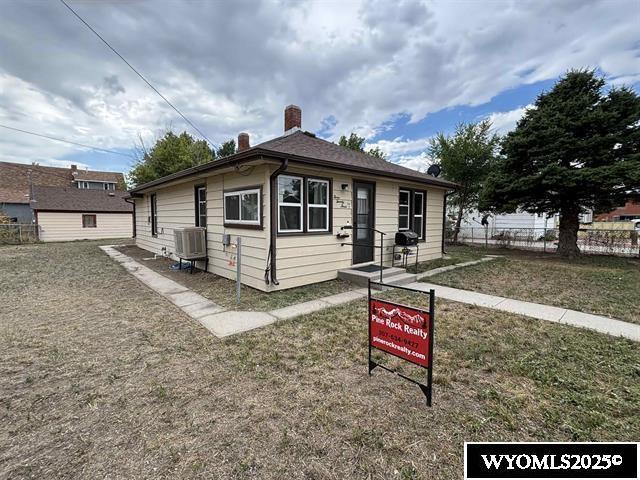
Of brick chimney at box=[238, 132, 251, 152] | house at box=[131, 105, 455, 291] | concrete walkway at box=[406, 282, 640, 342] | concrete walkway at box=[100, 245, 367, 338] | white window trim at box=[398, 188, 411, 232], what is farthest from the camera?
brick chimney at box=[238, 132, 251, 152]

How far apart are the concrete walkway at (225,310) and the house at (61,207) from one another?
648 inches

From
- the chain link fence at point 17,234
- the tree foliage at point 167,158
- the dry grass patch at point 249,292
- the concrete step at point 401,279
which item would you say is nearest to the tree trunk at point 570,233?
the concrete step at point 401,279

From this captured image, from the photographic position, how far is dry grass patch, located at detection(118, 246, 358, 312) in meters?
4.97

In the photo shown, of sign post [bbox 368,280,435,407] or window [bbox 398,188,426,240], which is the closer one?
sign post [bbox 368,280,435,407]

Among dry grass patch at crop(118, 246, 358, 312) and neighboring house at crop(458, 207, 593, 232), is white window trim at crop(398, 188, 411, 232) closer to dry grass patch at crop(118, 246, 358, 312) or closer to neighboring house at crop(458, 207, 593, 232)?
dry grass patch at crop(118, 246, 358, 312)

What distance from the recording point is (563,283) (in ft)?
21.1

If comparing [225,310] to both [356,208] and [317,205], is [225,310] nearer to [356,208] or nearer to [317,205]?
[317,205]

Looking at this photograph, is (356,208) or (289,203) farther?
(356,208)

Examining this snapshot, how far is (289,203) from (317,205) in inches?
28.7

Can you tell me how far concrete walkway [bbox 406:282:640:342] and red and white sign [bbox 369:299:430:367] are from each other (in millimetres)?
3162

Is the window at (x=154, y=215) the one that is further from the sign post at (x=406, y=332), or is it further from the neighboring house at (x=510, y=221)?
the neighboring house at (x=510, y=221)

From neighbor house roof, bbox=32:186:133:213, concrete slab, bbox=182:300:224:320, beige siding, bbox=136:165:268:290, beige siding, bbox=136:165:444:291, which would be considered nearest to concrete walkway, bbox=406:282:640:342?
beige siding, bbox=136:165:444:291

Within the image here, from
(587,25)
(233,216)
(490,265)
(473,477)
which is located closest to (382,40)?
(587,25)

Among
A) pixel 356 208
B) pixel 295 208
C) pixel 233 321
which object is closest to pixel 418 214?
pixel 356 208
